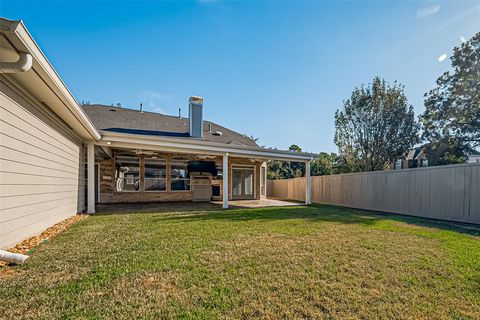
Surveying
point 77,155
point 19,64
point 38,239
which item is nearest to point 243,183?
point 77,155

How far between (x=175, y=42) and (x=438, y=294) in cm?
1057

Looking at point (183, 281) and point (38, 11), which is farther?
point (38, 11)

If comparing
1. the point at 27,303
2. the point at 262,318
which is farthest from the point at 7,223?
the point at 262,318

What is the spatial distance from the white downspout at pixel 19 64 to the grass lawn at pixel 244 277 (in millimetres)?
2583

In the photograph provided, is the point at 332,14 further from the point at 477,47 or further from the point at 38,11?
the point at 477,47

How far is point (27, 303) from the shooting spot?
222 cm

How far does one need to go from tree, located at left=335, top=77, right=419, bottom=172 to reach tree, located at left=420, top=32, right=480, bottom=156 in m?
1.78

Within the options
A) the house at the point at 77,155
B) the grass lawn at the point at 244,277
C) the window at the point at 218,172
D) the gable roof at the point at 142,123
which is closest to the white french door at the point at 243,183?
the house at the point at 77,155

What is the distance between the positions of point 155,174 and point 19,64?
376 inches

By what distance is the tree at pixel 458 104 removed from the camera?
1566 centimetres

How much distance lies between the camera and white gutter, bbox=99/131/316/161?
809 centimetres

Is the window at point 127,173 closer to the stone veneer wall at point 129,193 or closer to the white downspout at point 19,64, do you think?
the stone veneer wall at point 129,193

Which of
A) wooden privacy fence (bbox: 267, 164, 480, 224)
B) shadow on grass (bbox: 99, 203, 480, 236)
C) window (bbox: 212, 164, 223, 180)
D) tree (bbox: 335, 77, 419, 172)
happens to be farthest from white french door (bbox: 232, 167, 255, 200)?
tree (bbox: 335, 77, 419, 172)

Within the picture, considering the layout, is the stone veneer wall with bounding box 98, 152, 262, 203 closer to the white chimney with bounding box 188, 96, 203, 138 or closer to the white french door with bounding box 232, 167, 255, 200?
the white chimney with bounding box 188, 96, 203, 138
